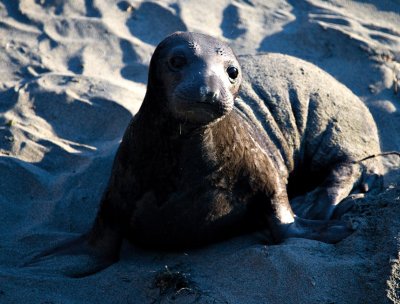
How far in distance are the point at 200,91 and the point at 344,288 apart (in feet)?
→ 3.51

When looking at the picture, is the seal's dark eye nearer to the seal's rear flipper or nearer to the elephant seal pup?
the elephant seal pup

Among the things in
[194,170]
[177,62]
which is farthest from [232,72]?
[194,170]

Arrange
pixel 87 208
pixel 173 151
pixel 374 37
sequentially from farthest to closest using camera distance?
pixel 374 37 < pixel 87 208 < pixel 173 151

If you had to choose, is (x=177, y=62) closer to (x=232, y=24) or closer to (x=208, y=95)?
(x=208, y=95)

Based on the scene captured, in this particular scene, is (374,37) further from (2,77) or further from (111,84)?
(2,77)

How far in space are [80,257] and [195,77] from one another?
125 centimetres

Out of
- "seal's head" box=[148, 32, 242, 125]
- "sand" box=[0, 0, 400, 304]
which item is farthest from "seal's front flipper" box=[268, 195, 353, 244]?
"seal's head" box=[148, 32, 242, 125]

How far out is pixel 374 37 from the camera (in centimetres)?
703

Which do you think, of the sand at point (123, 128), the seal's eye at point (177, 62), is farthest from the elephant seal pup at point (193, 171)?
the sand at point (123, 128)

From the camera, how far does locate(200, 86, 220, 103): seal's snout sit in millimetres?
3570

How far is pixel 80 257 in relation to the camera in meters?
4.28

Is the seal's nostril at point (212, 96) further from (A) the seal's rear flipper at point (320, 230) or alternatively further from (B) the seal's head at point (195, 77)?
(A) the seal's rear flipper at point (320, 230)

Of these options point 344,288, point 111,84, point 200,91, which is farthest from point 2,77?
point 344,288

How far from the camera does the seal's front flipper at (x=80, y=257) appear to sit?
4.19 metres
